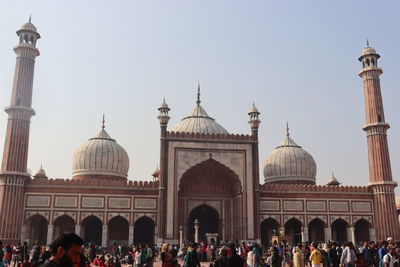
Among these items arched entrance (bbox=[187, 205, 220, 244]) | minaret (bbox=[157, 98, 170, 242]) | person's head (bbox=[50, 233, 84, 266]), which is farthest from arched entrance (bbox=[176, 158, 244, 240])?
person's head (bbox=[50, 233, 84, 266])

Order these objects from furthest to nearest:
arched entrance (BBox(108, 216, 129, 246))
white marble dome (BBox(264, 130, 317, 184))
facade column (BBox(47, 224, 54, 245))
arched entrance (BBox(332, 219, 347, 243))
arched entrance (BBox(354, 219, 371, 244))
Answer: white marble dome (BBox(264, 130, 317, 184)), arched entrance (BBox(332, 219, 347, 243)), arched entrance (BBox(354, 219, 371, 244)), arched entrance (BBox(108, 216, 129, 246)), facade column (BBox(47, 224, 54, 245))

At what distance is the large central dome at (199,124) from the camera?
27922mm

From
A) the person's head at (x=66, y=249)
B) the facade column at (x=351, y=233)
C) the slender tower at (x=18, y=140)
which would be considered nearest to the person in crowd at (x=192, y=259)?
the person's head at (x=66, y=249)

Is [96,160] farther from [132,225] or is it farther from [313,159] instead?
[313,159]

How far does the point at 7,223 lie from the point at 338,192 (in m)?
18.4

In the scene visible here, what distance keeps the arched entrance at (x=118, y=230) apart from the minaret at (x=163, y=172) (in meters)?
2.83

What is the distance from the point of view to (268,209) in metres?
25.2

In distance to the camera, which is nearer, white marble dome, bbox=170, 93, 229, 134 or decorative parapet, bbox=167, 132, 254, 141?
decorative parapet, bbox=167, 132, 254, 141

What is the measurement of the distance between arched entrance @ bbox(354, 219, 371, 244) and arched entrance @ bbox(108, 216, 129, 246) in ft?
44.8

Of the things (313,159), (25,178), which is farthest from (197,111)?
(25,178)

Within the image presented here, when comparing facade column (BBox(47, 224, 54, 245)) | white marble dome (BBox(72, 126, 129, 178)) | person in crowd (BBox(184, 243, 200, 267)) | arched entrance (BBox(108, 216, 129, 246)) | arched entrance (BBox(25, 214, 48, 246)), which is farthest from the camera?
white marble dome (BBox(72, 126, 129, 178))

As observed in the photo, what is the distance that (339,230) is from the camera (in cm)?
2755

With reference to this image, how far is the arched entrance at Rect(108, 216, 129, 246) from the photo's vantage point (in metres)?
25.0

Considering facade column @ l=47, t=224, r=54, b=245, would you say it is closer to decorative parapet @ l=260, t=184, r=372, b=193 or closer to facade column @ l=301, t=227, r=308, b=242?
decorative parapet @ l=260, t=184, r=372, b=193
